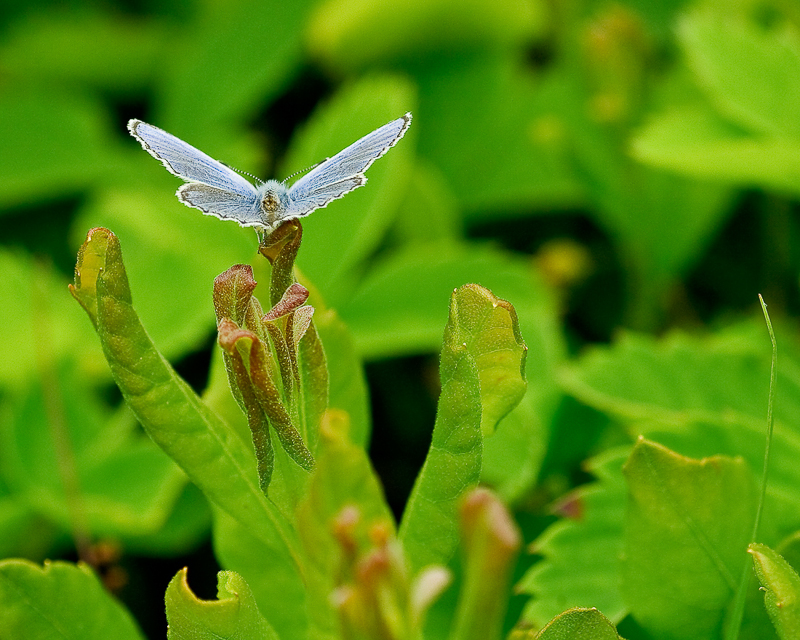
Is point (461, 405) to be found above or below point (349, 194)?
above

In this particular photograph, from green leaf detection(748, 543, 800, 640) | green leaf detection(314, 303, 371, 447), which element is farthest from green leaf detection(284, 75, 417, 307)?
green leaf detection(748, 543, 800, 640)

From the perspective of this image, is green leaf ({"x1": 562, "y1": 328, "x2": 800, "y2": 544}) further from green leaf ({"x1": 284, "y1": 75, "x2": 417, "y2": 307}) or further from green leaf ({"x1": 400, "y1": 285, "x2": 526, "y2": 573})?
green leaf ({"x1": 284, "y1": 75, "x2": 417, "y2": 307})

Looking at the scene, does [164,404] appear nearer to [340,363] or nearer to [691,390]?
[340,363]

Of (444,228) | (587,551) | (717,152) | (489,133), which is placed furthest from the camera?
(489,133)

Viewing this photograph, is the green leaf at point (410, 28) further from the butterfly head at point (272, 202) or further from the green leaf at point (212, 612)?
the green leaf at point (212, 612)

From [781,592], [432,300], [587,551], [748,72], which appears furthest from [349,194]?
[781,592]

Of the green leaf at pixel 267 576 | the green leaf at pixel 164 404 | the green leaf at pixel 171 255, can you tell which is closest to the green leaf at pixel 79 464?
the green leaf at pixel 171 255
